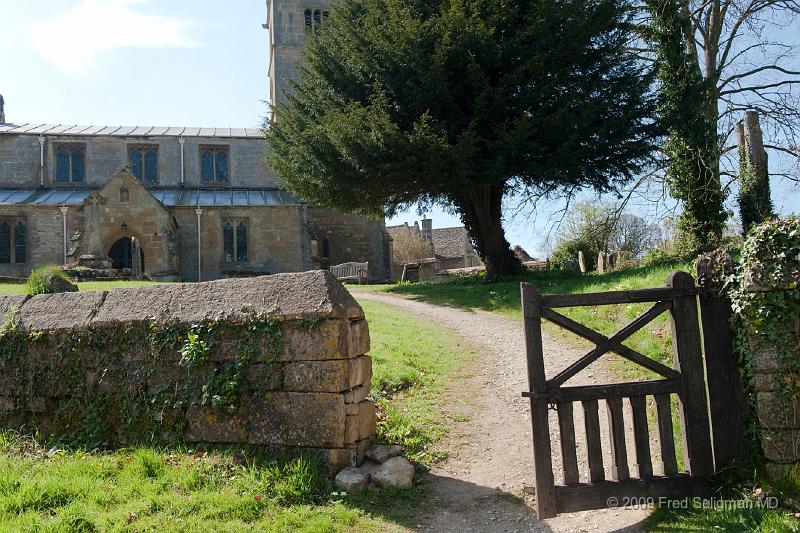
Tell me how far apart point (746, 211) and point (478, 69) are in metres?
8.52

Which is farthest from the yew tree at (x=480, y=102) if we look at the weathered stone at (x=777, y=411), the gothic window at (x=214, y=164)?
the gothic window at (x=214, y=164)

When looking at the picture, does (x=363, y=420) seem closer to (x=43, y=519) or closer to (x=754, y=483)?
(x=43, y=519)

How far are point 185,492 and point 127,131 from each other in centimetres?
3517

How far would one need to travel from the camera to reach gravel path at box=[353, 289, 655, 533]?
5.22 metres

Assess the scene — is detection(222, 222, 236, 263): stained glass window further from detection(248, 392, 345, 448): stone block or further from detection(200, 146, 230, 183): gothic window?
detection(248, 392, 345, 448): stone block

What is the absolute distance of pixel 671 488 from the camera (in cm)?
527

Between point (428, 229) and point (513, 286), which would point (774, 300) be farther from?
point (428, 229)

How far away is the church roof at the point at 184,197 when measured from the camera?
3089 centimetres

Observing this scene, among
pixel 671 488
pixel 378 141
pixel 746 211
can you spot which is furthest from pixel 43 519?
pixel 746 211

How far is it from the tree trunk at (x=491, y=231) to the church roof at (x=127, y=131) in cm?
1704

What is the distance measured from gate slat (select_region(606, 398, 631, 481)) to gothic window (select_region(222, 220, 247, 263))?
2819cm

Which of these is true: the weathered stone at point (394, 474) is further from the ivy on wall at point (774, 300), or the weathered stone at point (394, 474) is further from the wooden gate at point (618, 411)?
the ivy on wall at point (774, 300)

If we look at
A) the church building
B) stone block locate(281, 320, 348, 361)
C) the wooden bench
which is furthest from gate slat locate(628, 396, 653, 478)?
the church building

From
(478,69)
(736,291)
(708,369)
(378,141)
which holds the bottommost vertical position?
(708,369)
